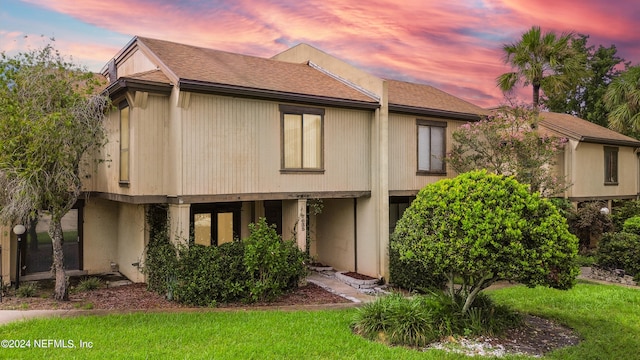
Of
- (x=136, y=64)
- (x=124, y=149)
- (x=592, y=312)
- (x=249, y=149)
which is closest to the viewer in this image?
(x=592, y=312)

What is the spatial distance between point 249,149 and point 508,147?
8.90 m

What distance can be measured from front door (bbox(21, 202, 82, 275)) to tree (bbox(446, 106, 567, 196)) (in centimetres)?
1262

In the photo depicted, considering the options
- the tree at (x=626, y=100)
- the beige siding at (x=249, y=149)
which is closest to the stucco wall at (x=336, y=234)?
the beige siding at (x=249, y=149)

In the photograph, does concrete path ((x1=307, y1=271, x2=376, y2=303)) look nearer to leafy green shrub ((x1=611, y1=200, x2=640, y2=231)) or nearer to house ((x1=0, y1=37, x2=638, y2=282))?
house ((x1=0, y1=37, x2=638, y2=282))

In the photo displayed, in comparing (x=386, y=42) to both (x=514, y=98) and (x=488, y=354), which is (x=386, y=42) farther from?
(x=488, y=354)

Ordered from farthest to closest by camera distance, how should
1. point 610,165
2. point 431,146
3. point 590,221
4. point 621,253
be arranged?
1. point 610,165
2. point 590,221
3. point 431,146
4. point 621,253

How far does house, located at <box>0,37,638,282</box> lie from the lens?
10.3 m

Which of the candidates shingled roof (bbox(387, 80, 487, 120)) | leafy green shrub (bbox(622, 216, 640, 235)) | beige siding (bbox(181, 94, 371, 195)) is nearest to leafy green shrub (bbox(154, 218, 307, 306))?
beige siding (bbox(181, 94, 371, 195))

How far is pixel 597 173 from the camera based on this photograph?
64.6ft

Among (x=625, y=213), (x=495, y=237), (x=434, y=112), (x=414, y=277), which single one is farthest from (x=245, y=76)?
(x=625, y=213)

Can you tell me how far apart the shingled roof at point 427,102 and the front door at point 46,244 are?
426 inches

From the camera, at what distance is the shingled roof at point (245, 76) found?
10.6m

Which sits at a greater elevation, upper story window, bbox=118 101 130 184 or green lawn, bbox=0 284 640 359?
upper story window, bbox=118 101 130 184

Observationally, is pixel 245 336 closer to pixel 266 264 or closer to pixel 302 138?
pixel 266 264
